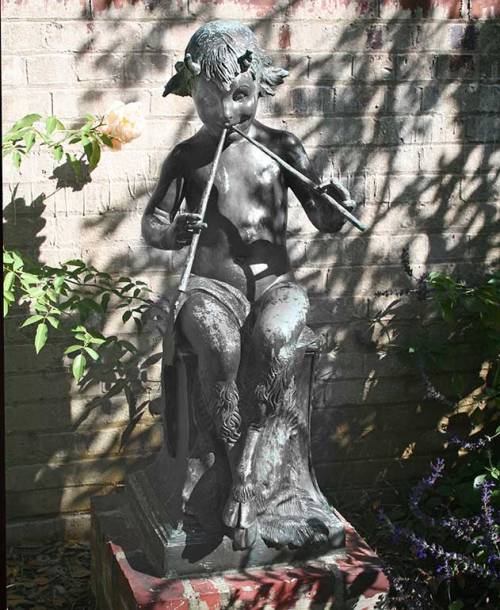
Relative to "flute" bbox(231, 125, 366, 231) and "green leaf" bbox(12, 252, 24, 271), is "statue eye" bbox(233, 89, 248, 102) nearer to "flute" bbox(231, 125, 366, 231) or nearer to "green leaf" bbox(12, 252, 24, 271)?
"flute" bbox(231, 125, 366, 231)

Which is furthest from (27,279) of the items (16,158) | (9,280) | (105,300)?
(16,158)

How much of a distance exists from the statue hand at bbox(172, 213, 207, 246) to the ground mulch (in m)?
1.48

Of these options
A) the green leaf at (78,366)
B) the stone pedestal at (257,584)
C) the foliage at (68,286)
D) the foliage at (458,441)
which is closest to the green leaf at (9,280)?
the foliage at (68,286)

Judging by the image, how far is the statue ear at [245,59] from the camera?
257cm

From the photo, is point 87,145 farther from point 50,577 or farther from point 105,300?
point 50,577

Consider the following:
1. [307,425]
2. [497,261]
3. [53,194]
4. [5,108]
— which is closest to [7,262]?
[53,194]

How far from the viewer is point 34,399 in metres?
3.78

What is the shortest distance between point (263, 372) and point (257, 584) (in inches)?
24.9

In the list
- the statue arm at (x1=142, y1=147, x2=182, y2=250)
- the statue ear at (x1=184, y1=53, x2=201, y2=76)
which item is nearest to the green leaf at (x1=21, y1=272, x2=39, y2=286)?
the statue arm at (x1=142, y1=147, x2=182, y2=250)

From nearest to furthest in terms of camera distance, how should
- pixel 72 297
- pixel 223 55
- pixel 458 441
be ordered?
pixel 223 55
pixel 458 441
pixel 72 297

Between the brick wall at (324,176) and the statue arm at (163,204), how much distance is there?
0.87 m

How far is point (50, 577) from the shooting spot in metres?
3.58

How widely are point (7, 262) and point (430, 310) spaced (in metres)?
1.94

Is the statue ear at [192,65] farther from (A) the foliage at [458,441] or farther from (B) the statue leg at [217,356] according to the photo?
→ (A) the foliage at [458,441]
